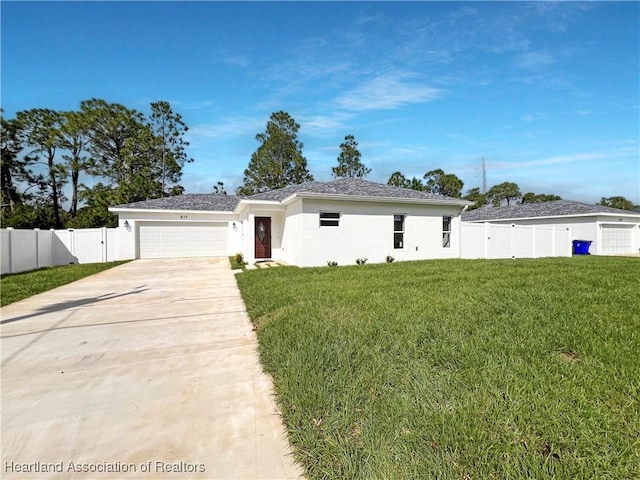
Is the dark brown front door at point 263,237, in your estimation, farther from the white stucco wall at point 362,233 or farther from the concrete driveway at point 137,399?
the concrete driveway at point 137,399

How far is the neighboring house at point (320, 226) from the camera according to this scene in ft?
41.8

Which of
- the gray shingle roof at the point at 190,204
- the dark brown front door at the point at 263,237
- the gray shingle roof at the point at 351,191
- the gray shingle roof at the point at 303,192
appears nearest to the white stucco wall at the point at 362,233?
the gray shingle roof at the point at 351,191

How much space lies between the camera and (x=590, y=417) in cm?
238

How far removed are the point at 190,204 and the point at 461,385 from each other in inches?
793

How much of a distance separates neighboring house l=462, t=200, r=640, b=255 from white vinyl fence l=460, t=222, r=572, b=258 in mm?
4115

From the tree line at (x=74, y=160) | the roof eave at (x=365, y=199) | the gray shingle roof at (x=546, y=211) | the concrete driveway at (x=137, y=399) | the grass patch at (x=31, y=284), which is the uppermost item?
the tree line at (x=74, y=160)

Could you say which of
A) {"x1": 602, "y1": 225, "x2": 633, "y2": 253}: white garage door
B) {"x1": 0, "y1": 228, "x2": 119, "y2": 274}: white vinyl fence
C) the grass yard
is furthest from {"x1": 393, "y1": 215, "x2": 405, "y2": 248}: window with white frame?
{"x1": 602, "y1": 225, "x2": 633, "y2": 253}: white garage door

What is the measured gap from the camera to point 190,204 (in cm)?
2019

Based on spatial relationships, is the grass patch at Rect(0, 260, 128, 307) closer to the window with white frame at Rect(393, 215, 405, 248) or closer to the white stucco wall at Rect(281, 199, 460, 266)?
the white stucco wall at Rect(281, 199, 460, 266)

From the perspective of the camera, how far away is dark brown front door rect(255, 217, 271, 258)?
16.0m

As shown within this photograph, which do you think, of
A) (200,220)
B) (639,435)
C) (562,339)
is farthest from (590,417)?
(200,220)

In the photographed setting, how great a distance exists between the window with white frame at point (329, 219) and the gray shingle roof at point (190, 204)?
952 centimetres

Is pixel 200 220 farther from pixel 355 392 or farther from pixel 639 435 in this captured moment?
pixel 639 435

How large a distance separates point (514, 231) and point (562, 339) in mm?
15457
